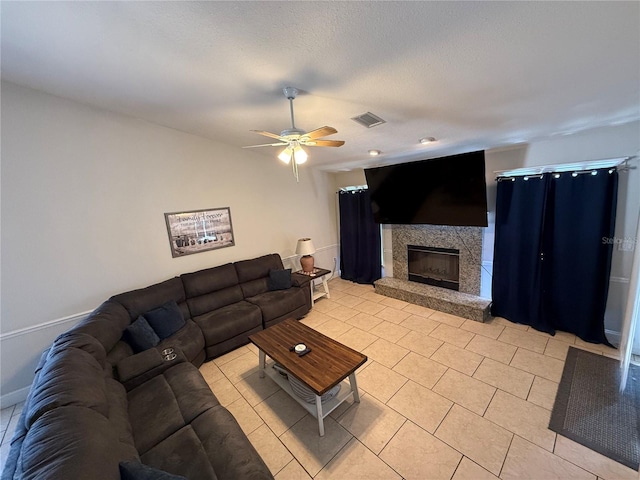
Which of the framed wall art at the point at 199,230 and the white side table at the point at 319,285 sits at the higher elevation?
the framed wall art at the point at 199,230

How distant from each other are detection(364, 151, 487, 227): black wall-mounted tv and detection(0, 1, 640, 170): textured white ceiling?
708 millimetres

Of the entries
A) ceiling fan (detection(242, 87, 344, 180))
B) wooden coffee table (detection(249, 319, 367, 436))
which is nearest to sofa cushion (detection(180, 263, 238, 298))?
wooden coffee table (detection(249, 319, 367, 436))

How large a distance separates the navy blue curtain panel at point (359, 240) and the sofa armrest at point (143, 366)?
12.4ft

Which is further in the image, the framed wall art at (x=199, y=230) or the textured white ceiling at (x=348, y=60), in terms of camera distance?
the framed wall art at (x=199, y=230)

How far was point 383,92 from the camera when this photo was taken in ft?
6.45

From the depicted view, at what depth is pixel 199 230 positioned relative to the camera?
3.66 meters

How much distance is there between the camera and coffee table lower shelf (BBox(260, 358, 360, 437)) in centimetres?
199

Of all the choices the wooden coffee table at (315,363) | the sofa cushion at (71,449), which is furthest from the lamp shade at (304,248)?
the sofa cushion at (71,449)

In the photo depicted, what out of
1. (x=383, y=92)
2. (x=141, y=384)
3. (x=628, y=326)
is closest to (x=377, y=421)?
(x=141, y=384)

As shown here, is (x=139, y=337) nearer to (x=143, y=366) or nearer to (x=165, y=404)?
(x=143, y=366)

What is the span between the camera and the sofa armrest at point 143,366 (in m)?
2.06

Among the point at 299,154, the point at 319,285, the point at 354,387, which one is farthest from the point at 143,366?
the point at 319,285

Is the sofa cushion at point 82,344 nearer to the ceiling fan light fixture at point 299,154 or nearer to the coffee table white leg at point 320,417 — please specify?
the coffee table white leg at point 320,417

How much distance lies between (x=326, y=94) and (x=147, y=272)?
3.11m
